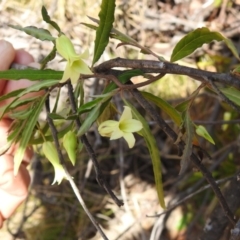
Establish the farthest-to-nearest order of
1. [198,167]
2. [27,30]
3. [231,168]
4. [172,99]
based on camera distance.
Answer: [172,99] → [231,168] → [27,30] → [198,167]

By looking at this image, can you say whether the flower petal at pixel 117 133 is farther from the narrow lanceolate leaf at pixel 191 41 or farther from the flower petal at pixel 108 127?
the narrow lanceolate leaf at pixel 191 41

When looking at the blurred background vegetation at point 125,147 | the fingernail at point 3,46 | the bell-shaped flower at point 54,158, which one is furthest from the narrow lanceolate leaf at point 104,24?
the blurred background vegetation at point 125,147

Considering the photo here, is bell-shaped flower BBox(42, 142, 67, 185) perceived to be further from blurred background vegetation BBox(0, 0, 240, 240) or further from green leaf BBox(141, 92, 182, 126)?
blurred background vegetation BBox(0, 0, 240, 240)

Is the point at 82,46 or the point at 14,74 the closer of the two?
the point at 14,74

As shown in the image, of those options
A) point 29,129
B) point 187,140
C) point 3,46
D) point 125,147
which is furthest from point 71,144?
point 125,147

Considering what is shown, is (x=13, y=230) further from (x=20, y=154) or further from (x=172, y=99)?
(x=20, y=154)

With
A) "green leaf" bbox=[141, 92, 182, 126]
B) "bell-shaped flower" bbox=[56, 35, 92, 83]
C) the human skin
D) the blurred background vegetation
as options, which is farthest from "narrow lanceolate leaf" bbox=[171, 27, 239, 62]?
the blurred background vegetation

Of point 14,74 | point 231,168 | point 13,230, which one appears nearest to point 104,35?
point 14,74

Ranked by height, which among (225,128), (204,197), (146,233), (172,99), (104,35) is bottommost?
(146,233)
